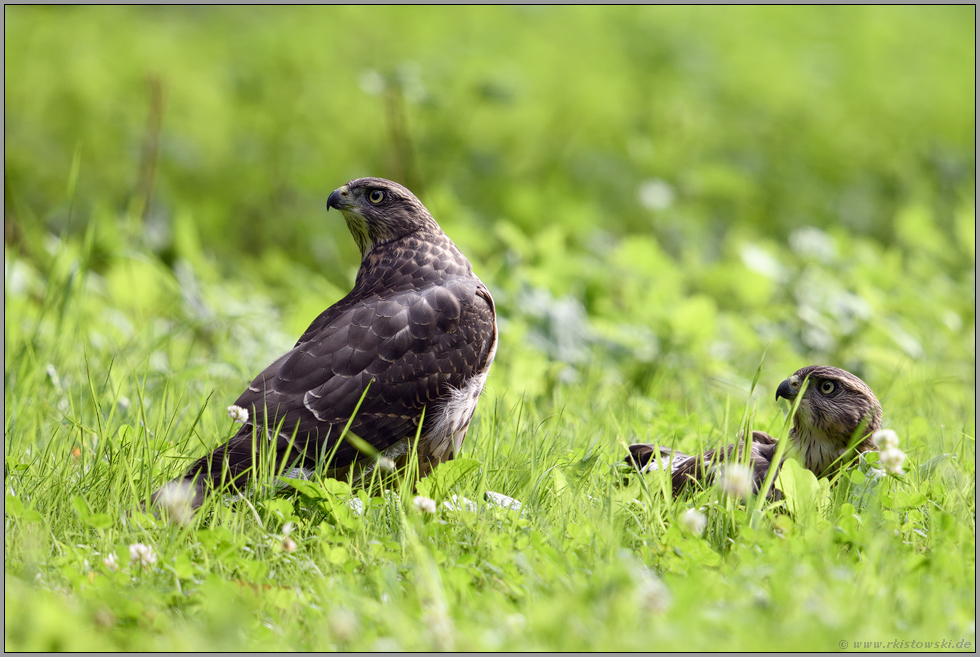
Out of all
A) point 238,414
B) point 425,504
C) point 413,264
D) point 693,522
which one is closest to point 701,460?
point 693,522

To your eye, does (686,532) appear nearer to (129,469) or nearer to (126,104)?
(129,469)

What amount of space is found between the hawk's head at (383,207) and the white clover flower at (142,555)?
207 centimetres

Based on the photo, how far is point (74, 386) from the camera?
5.18m

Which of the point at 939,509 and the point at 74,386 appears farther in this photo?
the point at 74,386

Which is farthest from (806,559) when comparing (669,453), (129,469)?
(129,469)

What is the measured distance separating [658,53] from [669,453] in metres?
8.51

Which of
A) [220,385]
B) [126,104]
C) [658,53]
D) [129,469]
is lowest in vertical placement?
[220,385]

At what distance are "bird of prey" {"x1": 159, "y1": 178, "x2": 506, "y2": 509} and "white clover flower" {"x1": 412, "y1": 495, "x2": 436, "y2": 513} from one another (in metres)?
0.46

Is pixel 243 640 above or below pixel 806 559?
below

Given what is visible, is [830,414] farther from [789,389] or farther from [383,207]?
[383,207]

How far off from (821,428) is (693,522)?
4.16 feet

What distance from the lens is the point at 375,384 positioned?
12.8 feet

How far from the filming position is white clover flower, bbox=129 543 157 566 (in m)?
3.06

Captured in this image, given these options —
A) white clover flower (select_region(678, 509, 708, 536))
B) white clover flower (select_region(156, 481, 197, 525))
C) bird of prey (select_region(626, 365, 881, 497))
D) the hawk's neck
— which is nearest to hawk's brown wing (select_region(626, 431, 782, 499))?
bird of prey (select_region(626, 365, 881, 497))
